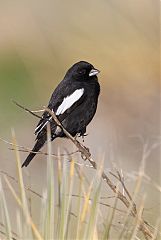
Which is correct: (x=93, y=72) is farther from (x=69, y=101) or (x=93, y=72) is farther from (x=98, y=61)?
(x=98, y=61)

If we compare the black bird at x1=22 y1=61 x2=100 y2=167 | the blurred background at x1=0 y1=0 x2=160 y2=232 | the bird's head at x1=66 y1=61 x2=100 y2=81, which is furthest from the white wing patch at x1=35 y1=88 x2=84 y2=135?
the blurred background at x1=0 y1=0 x2=160 y2=232

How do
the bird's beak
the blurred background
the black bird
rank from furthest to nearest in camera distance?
the blurred background → the bird's beak → the black bird

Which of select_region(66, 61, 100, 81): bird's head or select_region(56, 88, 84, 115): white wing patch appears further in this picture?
select_region(66, 61, 100, 81): bird's head

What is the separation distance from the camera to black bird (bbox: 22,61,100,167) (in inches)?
154

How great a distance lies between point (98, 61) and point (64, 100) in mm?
3157

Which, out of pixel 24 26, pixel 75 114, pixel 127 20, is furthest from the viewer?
pixel 24 26

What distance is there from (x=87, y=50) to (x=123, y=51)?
284 mm

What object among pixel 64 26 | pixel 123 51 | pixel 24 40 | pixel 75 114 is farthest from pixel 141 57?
pixel 75 114

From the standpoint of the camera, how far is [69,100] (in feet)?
13.0

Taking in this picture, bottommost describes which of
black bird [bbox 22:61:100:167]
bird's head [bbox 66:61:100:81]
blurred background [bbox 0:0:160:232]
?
blurred background [bbox 0:0:160:232]

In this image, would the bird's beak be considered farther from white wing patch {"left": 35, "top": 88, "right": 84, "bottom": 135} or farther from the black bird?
white wing patch {"left": 35, "top": 88, "right": 84, "bottom": 135}

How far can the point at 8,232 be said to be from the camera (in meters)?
2.41

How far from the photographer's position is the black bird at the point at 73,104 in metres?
3.92

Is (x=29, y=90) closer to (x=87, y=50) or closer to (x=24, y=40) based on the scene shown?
(x=24, y=40)
